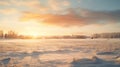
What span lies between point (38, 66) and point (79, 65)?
3923 millimetres

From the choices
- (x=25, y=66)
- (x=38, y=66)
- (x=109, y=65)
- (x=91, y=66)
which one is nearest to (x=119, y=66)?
(x=109, y=65)

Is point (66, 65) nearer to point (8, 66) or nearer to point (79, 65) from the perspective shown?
point (79, 65)

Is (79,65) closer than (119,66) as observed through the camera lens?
No

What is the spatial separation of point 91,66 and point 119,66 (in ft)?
8.21

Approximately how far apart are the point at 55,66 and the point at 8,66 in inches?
171

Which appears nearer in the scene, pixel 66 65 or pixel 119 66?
pixel 119 66

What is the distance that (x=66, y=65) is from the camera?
18.7 metres

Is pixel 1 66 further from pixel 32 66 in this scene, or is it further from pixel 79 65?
pixel 79 65

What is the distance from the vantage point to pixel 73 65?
18.6 meters

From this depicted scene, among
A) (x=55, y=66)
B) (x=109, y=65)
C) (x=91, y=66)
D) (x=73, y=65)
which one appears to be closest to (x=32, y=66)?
(x=55, y=66)

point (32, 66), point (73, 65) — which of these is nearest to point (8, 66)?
point (32, 66)

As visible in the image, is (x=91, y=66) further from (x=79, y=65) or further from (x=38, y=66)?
(x=38, y=66)

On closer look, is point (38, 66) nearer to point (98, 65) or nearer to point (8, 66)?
point (8, 66)

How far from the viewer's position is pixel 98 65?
18.5 m
